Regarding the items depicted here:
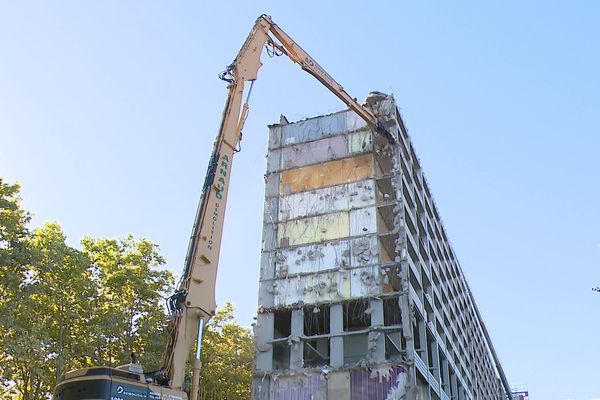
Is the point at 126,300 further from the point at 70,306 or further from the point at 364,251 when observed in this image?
the point at 364,251

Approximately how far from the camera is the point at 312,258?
→ 39.6m

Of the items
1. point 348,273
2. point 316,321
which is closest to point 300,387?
point 316,321

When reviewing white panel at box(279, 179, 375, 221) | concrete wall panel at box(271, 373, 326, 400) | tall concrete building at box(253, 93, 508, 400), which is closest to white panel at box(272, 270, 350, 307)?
tall concrete building at box(253, 93, 508, 400)

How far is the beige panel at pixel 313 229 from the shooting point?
40000 millimetres

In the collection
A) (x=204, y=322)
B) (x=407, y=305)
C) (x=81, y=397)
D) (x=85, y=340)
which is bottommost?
(x=81, y=397)

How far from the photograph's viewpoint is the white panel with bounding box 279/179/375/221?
40.6 metres

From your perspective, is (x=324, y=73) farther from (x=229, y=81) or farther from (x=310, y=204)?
(x=229, y=81)

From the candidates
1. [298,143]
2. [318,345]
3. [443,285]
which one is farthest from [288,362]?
[443,285]

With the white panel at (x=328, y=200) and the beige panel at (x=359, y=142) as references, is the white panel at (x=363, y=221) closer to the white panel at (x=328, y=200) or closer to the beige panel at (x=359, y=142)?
the white panel at (x=328, y=200)

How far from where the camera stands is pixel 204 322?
1612 cm

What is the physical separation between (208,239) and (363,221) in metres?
23.3

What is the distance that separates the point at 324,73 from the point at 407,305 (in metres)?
14.4

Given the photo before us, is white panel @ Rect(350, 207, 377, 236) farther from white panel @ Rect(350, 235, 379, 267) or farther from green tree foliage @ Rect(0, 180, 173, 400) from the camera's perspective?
green tree foliage @ Rect(0, 180, 173, 400)

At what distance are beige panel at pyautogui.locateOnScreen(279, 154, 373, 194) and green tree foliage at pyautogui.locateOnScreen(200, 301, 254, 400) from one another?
33.7 feet
